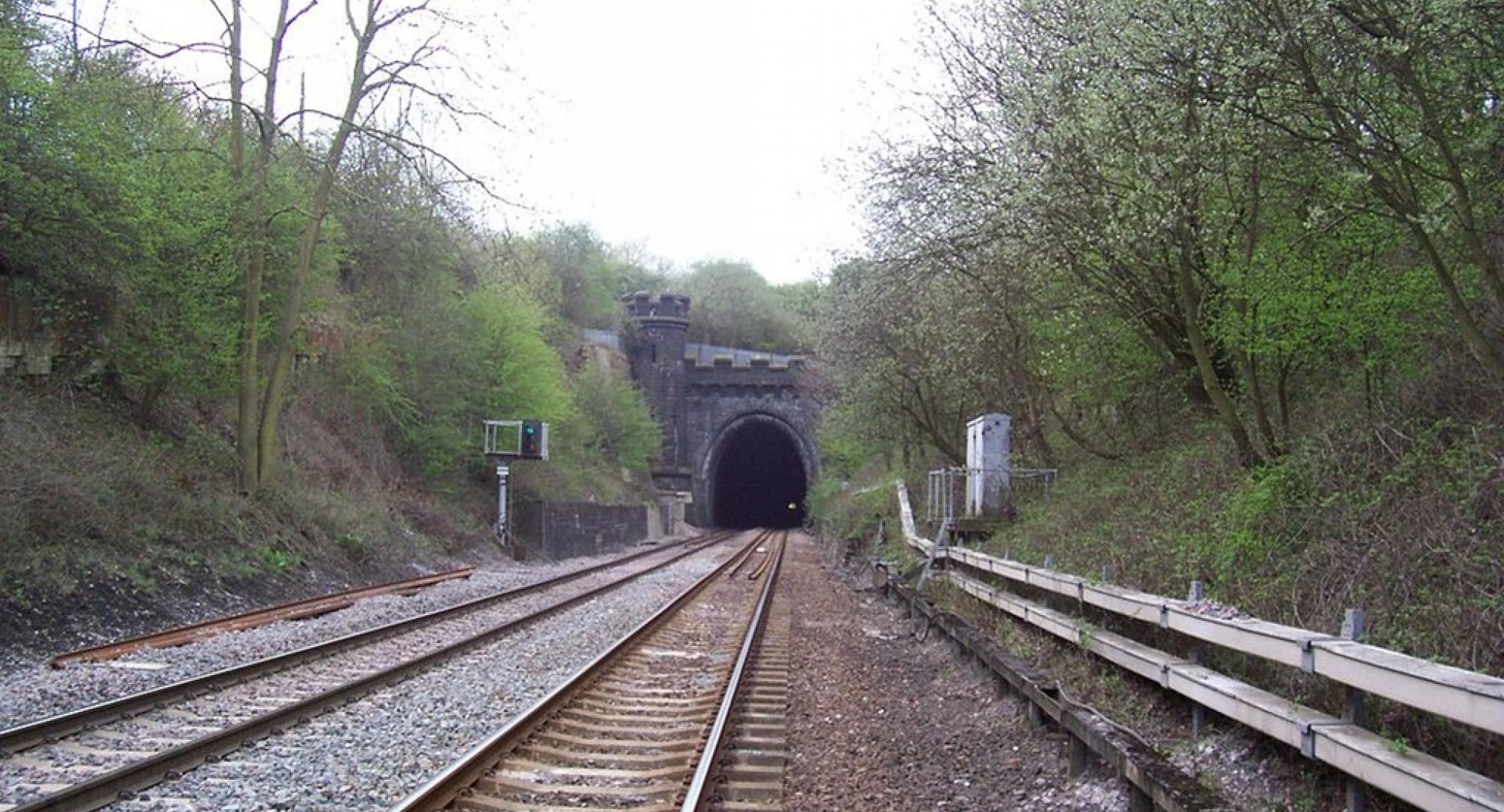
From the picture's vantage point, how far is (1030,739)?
7.38m

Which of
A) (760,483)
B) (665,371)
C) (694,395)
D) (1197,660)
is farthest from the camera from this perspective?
(760,483)

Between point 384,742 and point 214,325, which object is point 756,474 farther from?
point 384,742

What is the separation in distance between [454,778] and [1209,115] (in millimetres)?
6257

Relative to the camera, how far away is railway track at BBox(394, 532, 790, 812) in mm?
5863

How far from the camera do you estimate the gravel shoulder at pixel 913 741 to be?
6242 mm

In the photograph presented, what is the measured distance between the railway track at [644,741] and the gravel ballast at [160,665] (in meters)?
2.98

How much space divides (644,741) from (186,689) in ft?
10.6

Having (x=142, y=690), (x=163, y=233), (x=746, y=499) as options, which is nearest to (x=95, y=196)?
(x=163, y=233)

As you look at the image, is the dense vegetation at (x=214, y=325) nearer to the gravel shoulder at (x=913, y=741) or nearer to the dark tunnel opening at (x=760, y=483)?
the gravel shoulder at (x=913, y=741)

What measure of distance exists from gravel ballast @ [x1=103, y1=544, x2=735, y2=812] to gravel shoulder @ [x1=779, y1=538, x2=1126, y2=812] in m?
2.01

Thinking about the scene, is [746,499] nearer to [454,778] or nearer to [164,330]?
[164,330]

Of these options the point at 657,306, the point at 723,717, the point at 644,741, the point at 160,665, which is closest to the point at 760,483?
the point at 657,306

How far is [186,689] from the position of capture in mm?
8047

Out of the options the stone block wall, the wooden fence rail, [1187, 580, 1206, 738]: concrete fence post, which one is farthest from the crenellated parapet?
[1187, 580, 1206, 738]: concrete fence post
